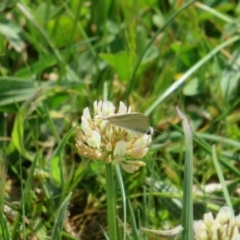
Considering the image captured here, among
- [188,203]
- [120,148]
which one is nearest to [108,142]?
[120,148]

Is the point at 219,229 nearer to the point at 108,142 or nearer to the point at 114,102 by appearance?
the point at 108,142

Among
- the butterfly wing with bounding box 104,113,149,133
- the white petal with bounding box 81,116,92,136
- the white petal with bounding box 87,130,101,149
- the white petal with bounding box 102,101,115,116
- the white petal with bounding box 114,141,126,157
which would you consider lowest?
the white petal with bounding box 114,141,126,157

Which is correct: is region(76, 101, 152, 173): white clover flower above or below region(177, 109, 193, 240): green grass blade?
above

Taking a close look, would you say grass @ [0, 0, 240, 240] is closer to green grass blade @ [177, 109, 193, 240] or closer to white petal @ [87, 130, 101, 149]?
green grass blade @ [177, 109, 193, 240]

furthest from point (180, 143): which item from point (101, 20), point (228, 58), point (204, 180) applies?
point (101, 20)

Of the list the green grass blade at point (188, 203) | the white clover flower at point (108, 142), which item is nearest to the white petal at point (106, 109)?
the white clover flower at point (108, 142)

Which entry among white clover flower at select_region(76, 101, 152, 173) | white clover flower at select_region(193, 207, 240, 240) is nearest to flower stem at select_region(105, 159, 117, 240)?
white clover flower at select_region(76, 101, 152, 173)

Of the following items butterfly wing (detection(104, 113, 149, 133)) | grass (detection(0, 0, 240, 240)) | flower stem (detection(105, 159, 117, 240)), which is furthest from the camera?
grass (detection(0, 0, 240, 240))
